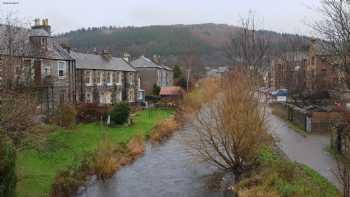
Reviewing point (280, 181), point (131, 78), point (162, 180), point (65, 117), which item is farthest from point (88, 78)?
point (280, 181)

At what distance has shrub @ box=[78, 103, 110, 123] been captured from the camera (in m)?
35.2

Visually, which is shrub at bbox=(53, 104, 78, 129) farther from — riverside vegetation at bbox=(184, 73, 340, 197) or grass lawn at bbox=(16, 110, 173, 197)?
riverside vegetation at bbox=(184, 73, 340, 197)

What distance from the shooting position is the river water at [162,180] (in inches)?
731

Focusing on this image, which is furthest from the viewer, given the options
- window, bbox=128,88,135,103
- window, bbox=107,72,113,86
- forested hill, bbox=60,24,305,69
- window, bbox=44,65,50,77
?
forested hill, bbox=60,24,305,69

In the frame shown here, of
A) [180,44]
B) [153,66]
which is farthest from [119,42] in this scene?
[153,66]

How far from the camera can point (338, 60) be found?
21.7 m

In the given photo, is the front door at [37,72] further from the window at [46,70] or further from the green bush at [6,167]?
the green bush at [6,167]

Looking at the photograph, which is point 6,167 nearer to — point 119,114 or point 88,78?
point 119,114

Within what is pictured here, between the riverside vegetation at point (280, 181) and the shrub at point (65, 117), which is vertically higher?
the shrub at point (65, 117)

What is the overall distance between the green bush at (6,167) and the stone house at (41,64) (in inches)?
537

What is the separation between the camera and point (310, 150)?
24.9 meters

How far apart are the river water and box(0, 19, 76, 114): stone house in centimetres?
950

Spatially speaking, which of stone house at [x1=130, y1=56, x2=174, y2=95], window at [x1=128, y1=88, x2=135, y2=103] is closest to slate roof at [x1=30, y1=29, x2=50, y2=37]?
window at [x1=128, y1=88, x2=135, y2=103]

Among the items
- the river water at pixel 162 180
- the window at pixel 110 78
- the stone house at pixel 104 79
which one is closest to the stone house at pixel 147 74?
the stone house at pixel 104 79
